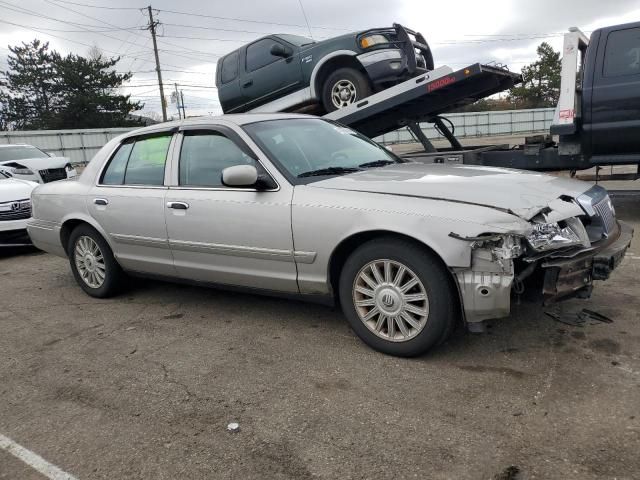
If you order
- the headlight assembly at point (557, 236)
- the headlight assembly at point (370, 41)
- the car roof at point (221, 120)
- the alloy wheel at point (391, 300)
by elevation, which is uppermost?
the headlight assembly at point (370, 41)

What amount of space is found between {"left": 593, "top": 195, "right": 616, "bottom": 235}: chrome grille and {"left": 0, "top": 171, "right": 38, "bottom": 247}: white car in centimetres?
690

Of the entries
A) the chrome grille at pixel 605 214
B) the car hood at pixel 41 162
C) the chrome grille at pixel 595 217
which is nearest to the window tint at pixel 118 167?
the chrome grille at pixel 595 217

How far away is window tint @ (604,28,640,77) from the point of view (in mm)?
6449

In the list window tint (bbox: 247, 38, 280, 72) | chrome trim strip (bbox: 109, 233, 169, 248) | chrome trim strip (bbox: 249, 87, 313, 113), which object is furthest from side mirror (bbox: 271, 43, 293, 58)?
chrome trim strip (bbox: 109, 233, 169, 248)

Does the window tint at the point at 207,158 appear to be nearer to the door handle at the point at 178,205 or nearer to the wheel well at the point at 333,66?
the door handle at the point at 178,205

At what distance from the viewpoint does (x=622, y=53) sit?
6.50m

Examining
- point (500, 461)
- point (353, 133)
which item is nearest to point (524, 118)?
point (353, 133)

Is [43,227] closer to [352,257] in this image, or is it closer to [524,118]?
[352,257]

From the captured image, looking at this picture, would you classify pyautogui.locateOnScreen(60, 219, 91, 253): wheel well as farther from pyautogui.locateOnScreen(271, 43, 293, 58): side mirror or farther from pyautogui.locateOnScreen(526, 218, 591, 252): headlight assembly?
pyautogui.locateOnScreen(271, 43, 293, 58): side mirror

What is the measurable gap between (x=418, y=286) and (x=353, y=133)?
1944mm

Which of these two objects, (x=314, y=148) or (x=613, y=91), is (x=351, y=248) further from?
(x=613, y=91)

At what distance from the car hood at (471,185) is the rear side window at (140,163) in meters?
1.51

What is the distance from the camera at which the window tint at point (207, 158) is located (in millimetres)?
4004

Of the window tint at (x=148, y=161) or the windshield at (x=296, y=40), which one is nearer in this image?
Answer: the window tint at (x=148, y=161)
